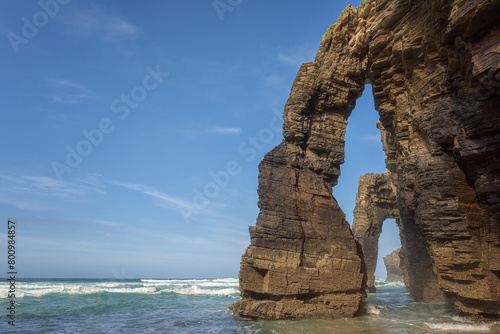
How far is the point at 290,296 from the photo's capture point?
17688 mm

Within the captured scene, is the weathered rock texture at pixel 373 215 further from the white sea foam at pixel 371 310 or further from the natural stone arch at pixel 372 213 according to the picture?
the white sea foam at pixel 371 310

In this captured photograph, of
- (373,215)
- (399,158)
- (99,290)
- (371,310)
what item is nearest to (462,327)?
(371,310)

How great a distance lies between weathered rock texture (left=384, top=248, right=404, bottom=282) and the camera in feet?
257

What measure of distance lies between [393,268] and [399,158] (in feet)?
237

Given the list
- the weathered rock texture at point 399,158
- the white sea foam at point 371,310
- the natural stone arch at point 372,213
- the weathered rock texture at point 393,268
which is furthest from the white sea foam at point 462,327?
the weathered rock texture at point 393,268

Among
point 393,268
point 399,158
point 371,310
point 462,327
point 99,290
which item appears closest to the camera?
point 462,327

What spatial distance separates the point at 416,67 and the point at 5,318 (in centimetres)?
2864

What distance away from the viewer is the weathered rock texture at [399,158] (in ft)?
41.6

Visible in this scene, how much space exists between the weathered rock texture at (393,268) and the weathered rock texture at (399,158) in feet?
222

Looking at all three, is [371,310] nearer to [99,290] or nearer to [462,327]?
[462,327]

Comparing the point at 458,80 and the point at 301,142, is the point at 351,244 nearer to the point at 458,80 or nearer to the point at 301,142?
the point at 301,142

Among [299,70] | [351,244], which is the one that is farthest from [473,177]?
[299,70]

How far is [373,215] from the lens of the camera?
4034 centimetres

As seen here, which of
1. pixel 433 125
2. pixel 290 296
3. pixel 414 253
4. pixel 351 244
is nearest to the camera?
pixel 433 125
